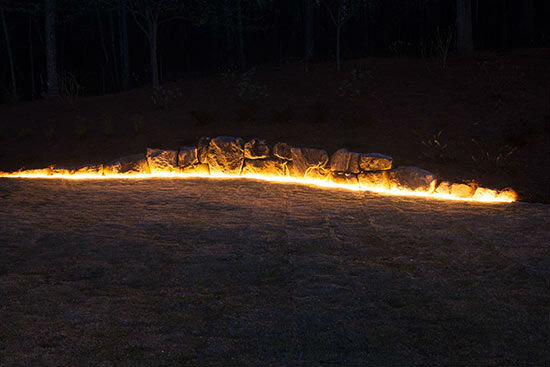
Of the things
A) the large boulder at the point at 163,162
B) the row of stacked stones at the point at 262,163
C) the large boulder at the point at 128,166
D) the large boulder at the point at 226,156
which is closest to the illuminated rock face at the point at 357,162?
the row of stacked stones at the point at 262,163

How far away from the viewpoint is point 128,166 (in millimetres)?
8156

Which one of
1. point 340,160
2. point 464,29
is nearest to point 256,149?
point 340,160

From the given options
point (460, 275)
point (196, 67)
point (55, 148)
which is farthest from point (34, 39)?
point (460, 275)

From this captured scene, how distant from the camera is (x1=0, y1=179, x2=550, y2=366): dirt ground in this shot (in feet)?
8.63

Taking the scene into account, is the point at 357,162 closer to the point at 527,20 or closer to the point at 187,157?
the point at 187,157

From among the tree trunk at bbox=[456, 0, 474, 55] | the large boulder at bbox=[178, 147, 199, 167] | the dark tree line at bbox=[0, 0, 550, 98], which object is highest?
the dark tree line at bbox=[0, 0, 550, 98]

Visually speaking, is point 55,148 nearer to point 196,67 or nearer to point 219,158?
point 219,158

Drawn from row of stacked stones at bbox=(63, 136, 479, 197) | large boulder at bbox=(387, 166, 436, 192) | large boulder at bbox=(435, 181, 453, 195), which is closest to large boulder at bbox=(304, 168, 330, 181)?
row of stacked stones at bbox=(63, 136, 479, 197)

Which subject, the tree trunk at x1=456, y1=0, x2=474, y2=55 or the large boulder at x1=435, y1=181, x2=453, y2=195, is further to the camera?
the tree trunk at x1=456, y1=0, x2=474, y2=55

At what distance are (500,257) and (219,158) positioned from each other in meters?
5.31

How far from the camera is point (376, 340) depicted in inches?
107

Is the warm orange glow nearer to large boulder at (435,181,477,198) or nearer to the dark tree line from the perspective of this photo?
large boulder at (435,181,477,198)

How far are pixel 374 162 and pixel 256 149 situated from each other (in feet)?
7.44

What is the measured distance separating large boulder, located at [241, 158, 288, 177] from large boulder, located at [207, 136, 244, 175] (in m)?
0.15
